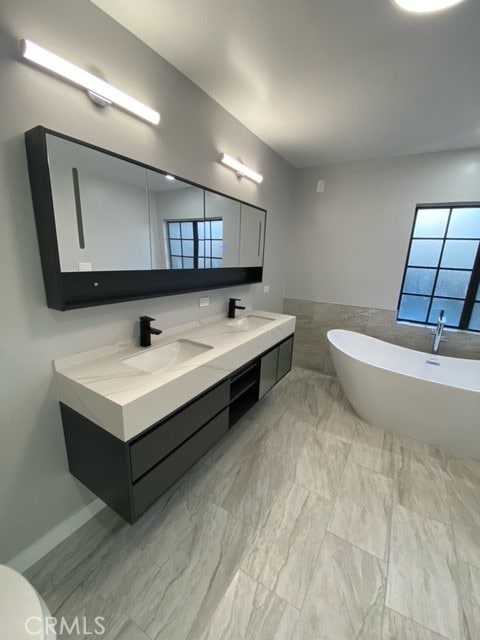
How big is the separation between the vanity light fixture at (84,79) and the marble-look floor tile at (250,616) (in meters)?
2.33

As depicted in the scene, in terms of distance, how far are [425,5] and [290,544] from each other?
2.59 meters

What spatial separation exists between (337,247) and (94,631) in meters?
3.49

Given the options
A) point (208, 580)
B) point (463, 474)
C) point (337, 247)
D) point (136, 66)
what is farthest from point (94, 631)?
point (337, 247)

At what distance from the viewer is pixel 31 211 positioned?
1.11 m

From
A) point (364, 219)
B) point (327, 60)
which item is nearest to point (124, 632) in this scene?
point (327, 60)

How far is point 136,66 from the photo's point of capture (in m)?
1.39

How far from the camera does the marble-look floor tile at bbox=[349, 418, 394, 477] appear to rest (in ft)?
6.51

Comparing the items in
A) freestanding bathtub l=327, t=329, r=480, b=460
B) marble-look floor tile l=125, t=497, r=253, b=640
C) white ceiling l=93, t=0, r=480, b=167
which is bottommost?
marble-look floor tile l=125, t=497, r=253, b=640

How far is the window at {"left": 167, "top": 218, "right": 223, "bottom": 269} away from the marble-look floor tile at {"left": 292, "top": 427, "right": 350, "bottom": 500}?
5.44ft

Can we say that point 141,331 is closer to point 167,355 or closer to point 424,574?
point 167,355

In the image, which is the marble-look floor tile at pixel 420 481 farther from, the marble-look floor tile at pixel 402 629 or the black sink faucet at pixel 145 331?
the black sink faucet at pixel 145 331

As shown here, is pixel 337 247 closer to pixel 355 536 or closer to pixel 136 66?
pixel 136 66

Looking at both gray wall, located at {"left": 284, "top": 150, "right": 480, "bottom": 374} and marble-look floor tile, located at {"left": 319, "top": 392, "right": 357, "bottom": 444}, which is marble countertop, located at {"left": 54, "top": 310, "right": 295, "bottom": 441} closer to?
marble-look floor tile, located at {"left": 319, "top": 392, "right": 357, "bottom": 444}

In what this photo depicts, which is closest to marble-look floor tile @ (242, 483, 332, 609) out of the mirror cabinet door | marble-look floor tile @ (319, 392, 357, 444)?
marble-look floor tile @ (319, 392, 357, 444)
